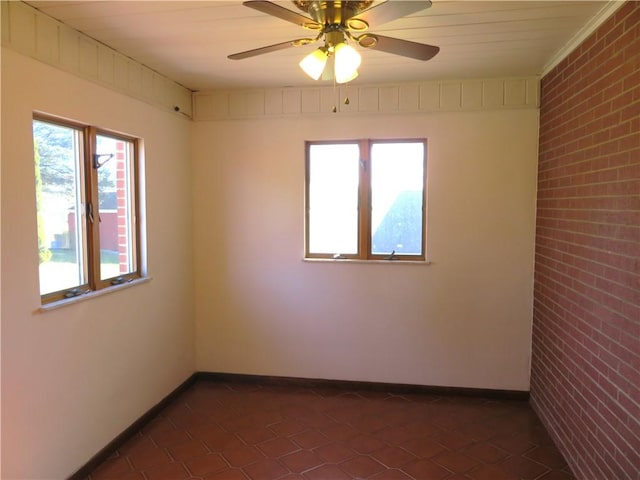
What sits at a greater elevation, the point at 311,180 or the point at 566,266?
the point at 311,180

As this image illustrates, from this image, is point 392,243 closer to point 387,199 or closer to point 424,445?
point 387,199

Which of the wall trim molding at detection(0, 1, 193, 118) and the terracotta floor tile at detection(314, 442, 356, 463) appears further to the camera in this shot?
the terracotta floor tile at detection(314, 442, 356, 463)

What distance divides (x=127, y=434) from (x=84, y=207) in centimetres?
146

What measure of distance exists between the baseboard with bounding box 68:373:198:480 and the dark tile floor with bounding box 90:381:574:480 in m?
0.04

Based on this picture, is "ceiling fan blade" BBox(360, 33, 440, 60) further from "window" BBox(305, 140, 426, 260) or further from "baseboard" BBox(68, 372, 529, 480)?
"baseboard" BBox(68, 372, 529, 480)

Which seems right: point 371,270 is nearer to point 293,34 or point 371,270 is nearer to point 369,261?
point 369,261

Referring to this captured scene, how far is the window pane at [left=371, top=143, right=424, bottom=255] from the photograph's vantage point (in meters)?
3.31

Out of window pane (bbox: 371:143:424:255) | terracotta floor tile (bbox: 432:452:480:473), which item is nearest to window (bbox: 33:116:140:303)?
window pane (bbox: 371:143:424:255)

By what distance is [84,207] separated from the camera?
7.82 ft

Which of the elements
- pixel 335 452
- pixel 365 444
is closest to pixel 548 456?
pixel 365 444

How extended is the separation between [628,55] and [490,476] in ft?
7.33

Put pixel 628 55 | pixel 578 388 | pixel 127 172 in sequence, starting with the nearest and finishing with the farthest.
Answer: pixel 628 55 → pixel 578 388 → pixel 127 172

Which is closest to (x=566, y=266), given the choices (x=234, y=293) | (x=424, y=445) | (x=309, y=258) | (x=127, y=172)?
(x=424, y=445)

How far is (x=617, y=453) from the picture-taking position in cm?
191
